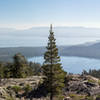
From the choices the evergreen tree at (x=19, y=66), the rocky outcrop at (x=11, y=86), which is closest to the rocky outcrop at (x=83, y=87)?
the rocky outcrop at (x=11, y=86)


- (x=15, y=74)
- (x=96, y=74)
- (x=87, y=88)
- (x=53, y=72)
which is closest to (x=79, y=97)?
(x=87, y=88)

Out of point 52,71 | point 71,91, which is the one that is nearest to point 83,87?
point 71,91

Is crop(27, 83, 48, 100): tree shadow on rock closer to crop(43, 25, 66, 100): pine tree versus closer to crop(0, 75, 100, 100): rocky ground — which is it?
crop(0, 75, 100, 100): rocky ground

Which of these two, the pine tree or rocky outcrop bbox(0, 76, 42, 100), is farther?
the pine tree

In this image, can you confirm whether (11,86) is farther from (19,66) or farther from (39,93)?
(19,66)

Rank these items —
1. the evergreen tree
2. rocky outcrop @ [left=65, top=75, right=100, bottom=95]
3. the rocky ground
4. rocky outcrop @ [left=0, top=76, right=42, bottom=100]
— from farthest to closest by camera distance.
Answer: the evergreen tree → rocky outcrop @ [left=65, top=75, right=100, bottom=95] → the rocky ground → rocky outcrop @ [left=0, top=76, right=42, bottom=100]

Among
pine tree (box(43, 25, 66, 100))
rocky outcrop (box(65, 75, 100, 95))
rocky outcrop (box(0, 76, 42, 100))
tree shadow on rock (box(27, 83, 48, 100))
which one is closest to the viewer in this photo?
rocky outcrop (box(0, 76, 42, 100))

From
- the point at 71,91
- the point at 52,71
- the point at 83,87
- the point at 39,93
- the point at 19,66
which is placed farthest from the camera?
the point at 19,66

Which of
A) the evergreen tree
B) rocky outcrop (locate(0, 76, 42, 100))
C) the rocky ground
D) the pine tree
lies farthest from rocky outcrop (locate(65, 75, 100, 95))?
the evergreen tree

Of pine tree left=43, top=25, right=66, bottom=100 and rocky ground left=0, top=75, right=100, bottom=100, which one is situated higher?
pine tree left=43, top=25, right=66, bottom=100

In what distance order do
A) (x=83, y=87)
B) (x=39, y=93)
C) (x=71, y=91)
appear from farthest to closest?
1. (x=83, y=87)
2. (x=71, y=91)
3. (x=39, y=93)

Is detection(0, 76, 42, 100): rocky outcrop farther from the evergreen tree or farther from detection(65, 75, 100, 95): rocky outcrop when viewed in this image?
the evergreen tree

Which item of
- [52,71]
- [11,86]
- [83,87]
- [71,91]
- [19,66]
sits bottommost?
[71,91]

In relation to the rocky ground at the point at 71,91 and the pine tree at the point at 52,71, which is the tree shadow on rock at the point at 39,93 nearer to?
the rocky ground at the point at 71,91
